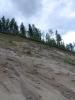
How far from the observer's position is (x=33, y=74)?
10.5m

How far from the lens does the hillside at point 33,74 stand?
353 inches

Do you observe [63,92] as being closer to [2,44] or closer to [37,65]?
[37,65]

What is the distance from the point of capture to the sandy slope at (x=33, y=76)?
8922 mm

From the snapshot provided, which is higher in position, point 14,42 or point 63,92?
point 14,42

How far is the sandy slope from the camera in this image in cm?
892

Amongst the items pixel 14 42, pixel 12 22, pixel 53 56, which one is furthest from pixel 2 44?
pixel 12 22

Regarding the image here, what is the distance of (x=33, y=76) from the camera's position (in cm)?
1033

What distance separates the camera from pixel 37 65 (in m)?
11.7

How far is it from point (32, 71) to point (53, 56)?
12.5 feet

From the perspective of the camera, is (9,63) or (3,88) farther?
(9,63)

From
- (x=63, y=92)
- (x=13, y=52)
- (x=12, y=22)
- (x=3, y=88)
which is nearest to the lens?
(x=3, y=88)

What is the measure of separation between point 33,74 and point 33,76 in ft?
0.74

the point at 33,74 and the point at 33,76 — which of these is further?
the point at 33,74

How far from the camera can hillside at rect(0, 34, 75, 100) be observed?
897cm
